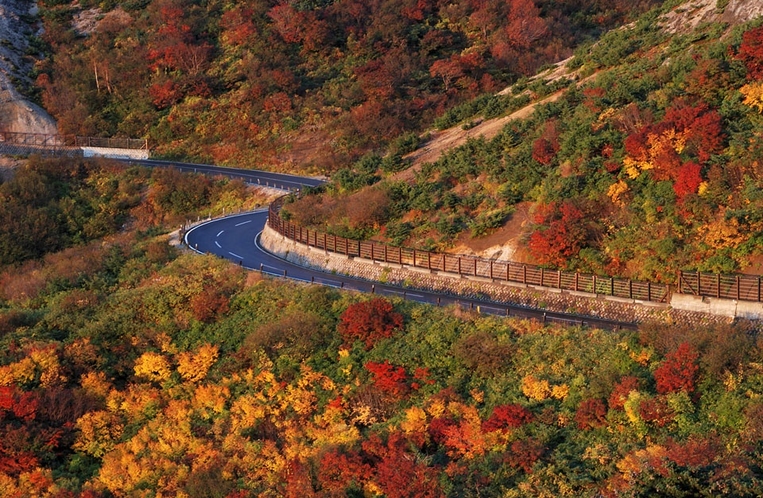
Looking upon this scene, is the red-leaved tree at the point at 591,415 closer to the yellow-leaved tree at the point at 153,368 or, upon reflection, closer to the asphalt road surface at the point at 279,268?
the asphalt road surface at the point at 279,268

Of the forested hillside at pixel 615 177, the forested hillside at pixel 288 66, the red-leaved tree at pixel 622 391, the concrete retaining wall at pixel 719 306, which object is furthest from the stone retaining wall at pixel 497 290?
the forested hillside at pixel 288 66

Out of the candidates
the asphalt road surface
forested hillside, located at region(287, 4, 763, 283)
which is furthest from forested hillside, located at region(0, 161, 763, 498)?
forested hillside, located at region(287, 4, 763, 283)

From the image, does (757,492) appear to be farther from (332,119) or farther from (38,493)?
(332,119)

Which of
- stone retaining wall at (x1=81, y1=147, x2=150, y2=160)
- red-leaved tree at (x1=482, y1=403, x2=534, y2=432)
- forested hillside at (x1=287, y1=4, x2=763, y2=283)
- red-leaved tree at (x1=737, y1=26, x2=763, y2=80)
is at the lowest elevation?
red-leaved tree at (x1=482, y1=403, x2=534, y2=432)

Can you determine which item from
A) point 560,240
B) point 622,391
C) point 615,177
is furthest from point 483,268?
point 622,391

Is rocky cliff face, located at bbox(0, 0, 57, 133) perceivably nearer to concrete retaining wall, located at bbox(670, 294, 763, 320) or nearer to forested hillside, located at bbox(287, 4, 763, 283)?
forested hillside, located at bbox(287, 4, 763, 283)

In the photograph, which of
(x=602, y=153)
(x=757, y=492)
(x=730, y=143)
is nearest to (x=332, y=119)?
(x=602, y=153)

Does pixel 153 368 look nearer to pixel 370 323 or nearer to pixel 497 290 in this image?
pixel 370 323
